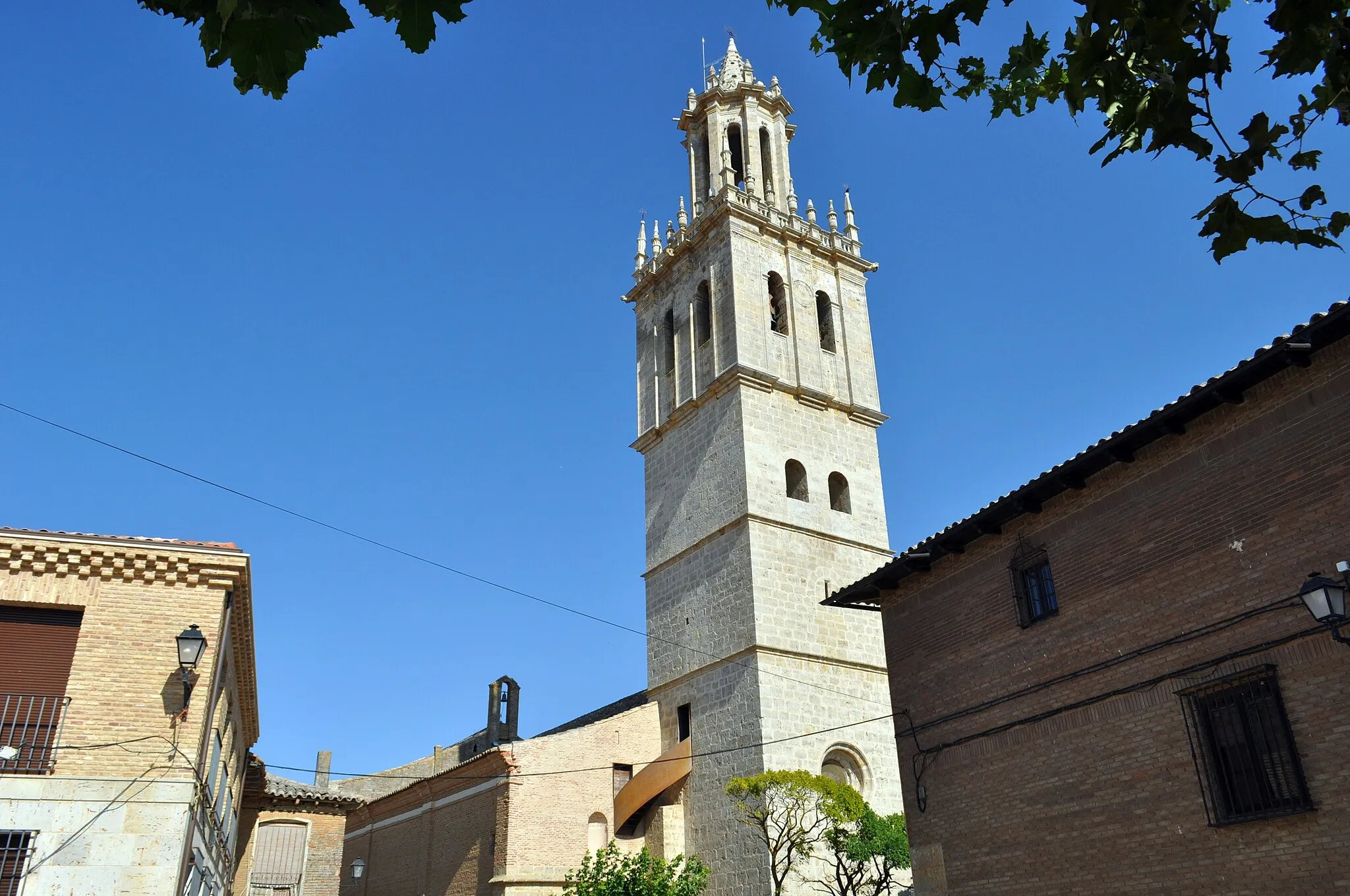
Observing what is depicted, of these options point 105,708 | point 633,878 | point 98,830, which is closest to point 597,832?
point 633,878

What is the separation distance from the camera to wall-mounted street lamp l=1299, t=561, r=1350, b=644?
8.99 metres

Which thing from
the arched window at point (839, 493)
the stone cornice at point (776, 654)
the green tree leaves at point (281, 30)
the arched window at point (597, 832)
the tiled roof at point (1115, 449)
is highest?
the arched window at point (839, 493)

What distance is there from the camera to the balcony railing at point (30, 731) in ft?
39.3

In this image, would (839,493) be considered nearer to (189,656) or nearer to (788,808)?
(788,808)

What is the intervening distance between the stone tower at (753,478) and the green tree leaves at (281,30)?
2219 centimetres

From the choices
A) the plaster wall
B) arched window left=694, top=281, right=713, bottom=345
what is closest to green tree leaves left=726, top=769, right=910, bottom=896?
the plaster wall

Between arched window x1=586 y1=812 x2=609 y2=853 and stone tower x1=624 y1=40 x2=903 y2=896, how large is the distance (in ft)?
5.58

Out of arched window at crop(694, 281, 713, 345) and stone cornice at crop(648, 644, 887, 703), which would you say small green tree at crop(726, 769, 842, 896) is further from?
arched window at crop(694, 281, 713, 345)

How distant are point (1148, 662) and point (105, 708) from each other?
11.7m

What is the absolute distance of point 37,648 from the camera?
12.6 meters

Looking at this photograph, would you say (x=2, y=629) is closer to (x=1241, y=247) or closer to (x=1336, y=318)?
(x=1241, y=247)

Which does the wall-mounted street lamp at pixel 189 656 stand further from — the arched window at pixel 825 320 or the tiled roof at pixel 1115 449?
the arched window at pixel 825 320

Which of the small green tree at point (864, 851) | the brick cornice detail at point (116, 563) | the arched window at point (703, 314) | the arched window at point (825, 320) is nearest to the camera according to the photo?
the brick cornice detail at point (116, 563)

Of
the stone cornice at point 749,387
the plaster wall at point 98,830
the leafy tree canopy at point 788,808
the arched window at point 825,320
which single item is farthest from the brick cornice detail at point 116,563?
the arched window at point 825,320
